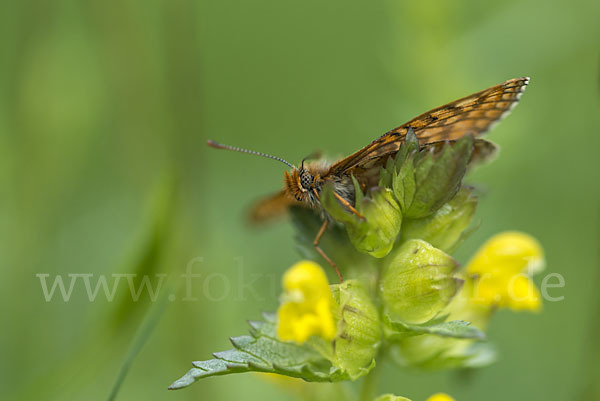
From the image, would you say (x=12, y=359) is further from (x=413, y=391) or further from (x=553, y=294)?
(x=553, y=294)

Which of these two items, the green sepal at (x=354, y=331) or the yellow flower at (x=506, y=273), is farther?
the yellow flower at (x=506, y=273)

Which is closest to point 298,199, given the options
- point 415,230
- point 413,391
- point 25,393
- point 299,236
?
point 299,236

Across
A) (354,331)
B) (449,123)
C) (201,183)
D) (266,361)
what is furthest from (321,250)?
(201,183)

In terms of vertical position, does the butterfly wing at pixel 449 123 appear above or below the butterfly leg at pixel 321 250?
above

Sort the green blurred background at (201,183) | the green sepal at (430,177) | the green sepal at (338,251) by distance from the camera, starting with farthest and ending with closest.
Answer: the green blurred background at (201,183) → the green sepal at (338,251) → the green sepal at (430,177)

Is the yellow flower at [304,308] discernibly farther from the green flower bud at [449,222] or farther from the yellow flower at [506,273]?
the yellow flower at [506,273]

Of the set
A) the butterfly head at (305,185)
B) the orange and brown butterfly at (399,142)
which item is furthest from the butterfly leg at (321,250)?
the butterfly head at (305,185)

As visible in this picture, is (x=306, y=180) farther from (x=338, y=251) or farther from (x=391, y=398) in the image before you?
(x=391, y=398)
